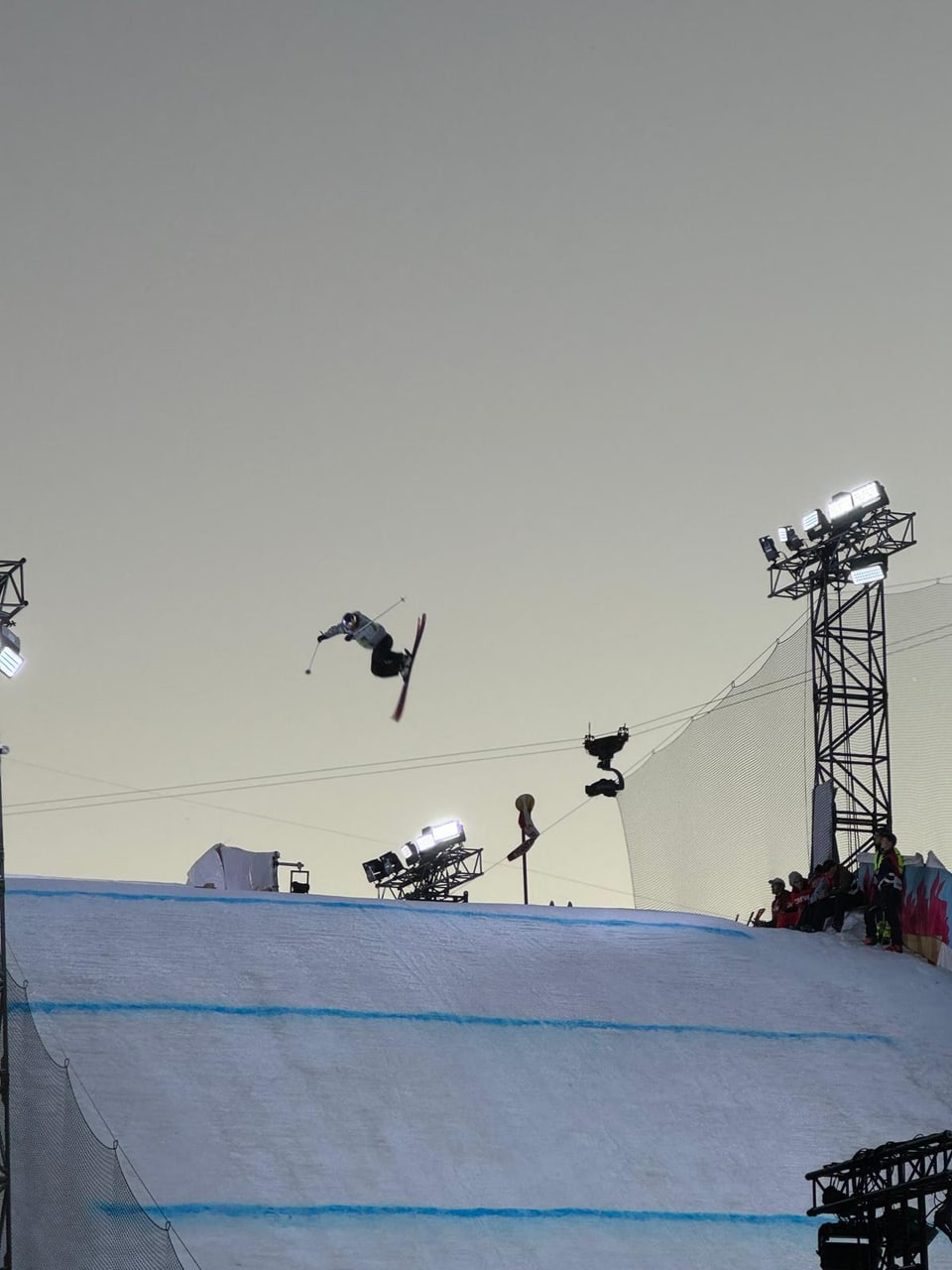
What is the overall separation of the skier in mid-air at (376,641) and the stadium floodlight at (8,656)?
2.63 m

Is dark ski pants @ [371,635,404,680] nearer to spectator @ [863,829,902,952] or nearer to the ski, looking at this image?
the ski

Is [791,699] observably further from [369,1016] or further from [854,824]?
[369,1016]

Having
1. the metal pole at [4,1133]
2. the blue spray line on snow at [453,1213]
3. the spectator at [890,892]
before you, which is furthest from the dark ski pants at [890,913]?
the metal pole at [4,1133]

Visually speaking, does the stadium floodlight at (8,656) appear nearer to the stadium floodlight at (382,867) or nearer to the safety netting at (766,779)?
the safety netting at (766,779)

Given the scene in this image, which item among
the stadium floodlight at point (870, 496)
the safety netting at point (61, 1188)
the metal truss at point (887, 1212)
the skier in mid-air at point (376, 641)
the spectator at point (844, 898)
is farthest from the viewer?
the stadium floodlight at point (870, 496)

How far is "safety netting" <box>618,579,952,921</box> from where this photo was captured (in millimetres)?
20297

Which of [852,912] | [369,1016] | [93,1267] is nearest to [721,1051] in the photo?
[369,1016]

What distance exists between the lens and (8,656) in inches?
566

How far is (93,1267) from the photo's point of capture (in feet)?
32.8

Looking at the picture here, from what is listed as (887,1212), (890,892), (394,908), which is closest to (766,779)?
(890,892)

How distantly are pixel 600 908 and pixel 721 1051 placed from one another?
360cm

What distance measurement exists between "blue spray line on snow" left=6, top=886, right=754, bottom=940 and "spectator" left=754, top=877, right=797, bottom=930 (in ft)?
3.46

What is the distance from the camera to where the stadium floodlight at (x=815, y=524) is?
20766mm

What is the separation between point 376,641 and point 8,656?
10.3 ft
